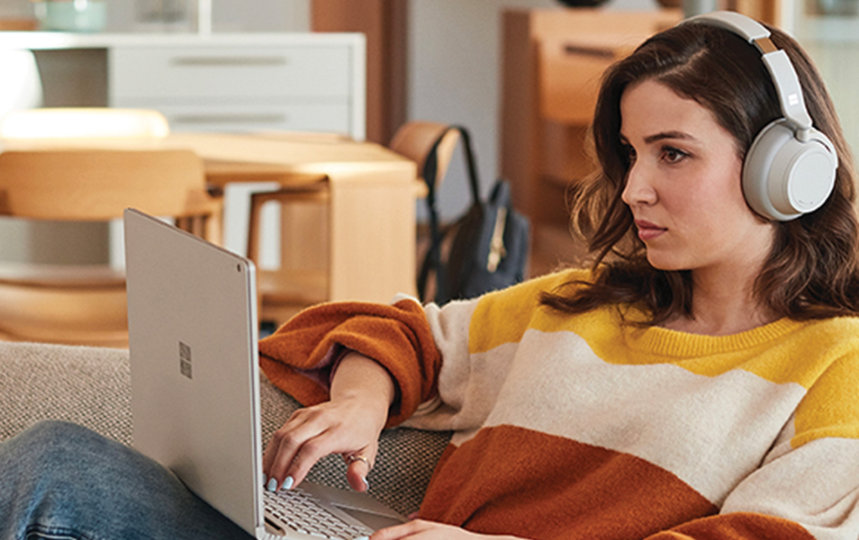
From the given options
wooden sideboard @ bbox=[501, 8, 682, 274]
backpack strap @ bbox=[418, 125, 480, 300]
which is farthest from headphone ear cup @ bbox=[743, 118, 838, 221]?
wooden sideboard @ bbox=[501, 8, 682, 274]

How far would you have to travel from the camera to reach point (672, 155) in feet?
3.53

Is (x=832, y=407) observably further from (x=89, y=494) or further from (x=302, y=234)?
(x=302, y=234)

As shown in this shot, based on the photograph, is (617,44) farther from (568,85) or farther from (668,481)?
(668,481)

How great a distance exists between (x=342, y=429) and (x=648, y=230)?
0.35 meters

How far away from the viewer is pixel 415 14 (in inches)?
202

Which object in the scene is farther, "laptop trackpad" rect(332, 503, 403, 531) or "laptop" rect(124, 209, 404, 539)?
"laptop trackpad" rect(332, 503, 403, 531)

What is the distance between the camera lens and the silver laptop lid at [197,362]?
2.87 feet

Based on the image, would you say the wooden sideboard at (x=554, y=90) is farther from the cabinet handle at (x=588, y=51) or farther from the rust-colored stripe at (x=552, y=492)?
the rust-colored stripe at (x=552, y=492)

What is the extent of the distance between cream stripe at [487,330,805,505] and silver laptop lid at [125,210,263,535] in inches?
12.8

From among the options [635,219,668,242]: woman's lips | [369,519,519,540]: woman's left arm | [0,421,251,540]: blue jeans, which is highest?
[635,219,668,242]: woman's lips

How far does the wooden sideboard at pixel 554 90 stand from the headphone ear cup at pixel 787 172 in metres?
3.14

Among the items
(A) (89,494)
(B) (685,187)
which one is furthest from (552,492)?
(A) (89,494)

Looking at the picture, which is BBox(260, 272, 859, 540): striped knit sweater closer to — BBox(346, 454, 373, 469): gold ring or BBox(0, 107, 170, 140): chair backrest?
BBox(346, 454, 373, 469): gold ring

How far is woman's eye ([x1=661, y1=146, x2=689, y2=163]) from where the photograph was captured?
42.0 inches
